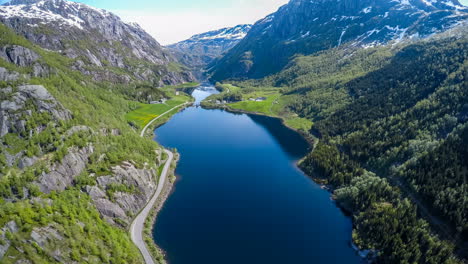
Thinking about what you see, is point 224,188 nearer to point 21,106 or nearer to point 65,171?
point 65,171

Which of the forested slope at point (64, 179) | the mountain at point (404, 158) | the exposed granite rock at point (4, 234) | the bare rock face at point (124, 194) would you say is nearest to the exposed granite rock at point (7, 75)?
the forested slope at point (64, 179)

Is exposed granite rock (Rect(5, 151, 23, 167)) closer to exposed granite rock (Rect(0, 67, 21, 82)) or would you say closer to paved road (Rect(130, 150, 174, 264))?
exposed granite rock (Rect(0, 67, 21, 82))

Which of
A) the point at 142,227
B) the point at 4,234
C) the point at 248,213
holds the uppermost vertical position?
the point at 4,234

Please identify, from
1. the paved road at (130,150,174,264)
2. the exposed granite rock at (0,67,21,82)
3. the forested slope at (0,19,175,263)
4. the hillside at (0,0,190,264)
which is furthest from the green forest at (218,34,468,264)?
the exposed granite rock at (0,67,21,82)

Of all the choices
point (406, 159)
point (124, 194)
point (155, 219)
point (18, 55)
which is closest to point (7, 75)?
point (18, 55)

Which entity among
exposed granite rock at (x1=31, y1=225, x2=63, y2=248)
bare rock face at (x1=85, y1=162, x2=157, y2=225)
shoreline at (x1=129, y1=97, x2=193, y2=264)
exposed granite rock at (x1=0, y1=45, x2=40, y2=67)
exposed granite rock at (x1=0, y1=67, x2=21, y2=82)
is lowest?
shoreline at (x1=129, y1=97, x2=193, y2=264)

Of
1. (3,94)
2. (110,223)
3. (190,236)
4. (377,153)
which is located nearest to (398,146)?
(377,153)

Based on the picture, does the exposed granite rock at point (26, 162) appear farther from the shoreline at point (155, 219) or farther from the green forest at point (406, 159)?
the green forest at point (406, 159)
